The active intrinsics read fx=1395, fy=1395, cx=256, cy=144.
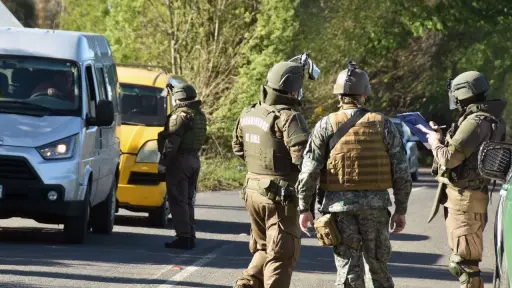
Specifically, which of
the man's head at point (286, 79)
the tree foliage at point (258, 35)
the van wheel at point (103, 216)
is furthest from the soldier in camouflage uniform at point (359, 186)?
the tree foliage at point (258, 35)

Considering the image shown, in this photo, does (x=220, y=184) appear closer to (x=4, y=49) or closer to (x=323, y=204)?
(x=4, y=49)

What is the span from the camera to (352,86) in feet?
29.2

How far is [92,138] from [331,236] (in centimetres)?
634

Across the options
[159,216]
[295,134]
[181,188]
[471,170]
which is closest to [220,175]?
[159,216]

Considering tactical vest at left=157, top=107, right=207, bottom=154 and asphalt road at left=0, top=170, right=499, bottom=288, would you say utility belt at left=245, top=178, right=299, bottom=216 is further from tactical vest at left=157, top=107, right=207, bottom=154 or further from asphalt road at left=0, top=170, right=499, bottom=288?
tactical vest at left=157, top=107, right=207, bottom=154

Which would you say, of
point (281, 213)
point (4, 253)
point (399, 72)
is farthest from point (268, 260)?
point (399, 72)

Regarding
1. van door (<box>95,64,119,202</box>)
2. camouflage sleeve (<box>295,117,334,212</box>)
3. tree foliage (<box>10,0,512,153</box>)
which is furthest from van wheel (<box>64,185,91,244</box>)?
tree foliage (<box>10,0,512,153</box>)

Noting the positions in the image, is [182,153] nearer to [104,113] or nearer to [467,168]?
[104,113]

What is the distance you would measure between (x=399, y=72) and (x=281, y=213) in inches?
1369

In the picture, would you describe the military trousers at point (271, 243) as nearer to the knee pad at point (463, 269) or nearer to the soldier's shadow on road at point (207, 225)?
the knee pad at point (463, 269)

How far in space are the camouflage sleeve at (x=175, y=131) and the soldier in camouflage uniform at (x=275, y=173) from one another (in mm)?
4452

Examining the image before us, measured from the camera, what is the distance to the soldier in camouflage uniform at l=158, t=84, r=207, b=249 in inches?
570

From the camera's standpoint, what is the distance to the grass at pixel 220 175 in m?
26.9

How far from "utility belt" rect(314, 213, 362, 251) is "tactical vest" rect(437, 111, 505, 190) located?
1.87m
